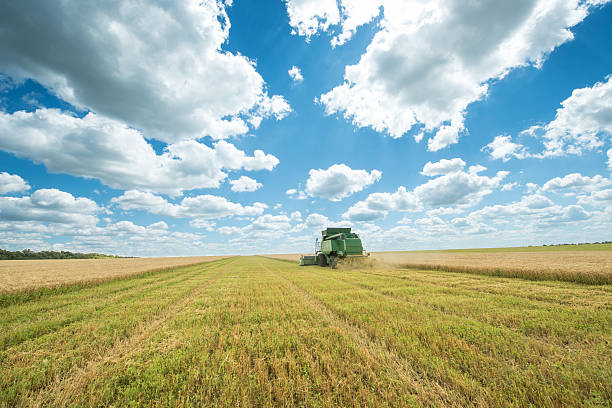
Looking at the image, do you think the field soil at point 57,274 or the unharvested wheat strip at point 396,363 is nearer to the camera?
the unharvested wheat strip at point 396,363

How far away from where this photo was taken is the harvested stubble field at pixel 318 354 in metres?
2.91

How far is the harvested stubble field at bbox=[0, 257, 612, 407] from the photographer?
291cm

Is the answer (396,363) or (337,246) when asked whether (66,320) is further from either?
(337,246)

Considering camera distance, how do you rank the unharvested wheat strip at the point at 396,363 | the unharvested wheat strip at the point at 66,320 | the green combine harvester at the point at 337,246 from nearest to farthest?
the unharvested wheat strip at the point at 396,363 → the unharvested wheat strip at the point at 66,320 → the green combine harvester at the point at 337,246

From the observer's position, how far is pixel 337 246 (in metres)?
22.3

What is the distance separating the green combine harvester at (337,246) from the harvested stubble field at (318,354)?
1397 cm

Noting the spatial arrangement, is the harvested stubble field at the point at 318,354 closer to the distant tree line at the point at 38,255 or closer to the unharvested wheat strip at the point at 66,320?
the unharvested wheat strip at the point at 66,320

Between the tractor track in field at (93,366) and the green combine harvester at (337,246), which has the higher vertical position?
the green combine harvester at (337,246)

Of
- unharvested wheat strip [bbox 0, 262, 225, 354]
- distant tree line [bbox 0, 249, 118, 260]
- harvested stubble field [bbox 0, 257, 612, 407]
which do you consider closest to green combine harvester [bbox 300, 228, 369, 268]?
harvested stubble field [bbox 0, 257, 612, 407]

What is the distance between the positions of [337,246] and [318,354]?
18575 millimetres

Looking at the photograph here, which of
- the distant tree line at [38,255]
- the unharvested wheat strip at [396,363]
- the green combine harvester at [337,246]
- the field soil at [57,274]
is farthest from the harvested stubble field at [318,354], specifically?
the distant tree line at [38,255]

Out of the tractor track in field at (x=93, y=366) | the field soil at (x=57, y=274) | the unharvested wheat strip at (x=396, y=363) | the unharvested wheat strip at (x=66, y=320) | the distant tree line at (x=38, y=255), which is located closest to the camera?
the unharvested wheat strip at (x=396, y=363)

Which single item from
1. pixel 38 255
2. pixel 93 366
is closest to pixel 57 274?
pixel 93 366

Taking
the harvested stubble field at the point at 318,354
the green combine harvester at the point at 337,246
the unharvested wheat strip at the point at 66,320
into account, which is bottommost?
the unharvested wheat strip at the point at 66,320
